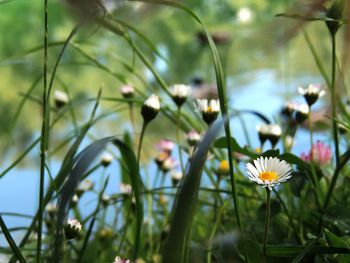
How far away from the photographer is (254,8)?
10.4 ft

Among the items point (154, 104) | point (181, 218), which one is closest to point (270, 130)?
point (154, 104)

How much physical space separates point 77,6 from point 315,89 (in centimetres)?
29

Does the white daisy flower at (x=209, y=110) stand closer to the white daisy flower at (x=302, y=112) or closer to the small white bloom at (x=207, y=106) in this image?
the small white bloom at (x=207, y=106)

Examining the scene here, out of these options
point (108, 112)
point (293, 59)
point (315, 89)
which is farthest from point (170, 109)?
point (293, 59)

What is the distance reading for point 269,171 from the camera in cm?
33

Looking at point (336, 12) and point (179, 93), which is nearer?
point (336, 12)

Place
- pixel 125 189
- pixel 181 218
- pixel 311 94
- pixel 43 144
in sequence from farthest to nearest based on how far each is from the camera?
1. pixel 125 189
2. pixel 311 94
3. pixel 43 144
4. pixel 181 218

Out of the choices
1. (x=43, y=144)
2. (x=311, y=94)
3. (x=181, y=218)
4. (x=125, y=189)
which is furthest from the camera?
(x=125, y=189)

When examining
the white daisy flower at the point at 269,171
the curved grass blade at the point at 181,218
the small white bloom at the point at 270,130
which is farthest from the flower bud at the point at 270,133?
the curved grass blade at the point at 181,218

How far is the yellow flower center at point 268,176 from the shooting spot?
32 centimetres

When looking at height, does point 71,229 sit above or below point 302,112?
below

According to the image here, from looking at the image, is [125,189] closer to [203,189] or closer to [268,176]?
[203,189]

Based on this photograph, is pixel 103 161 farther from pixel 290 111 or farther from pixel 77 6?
pixel 77 6

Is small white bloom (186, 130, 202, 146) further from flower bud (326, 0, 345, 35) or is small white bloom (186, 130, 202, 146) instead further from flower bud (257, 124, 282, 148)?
flower bud (326, 0, 345, 35)
